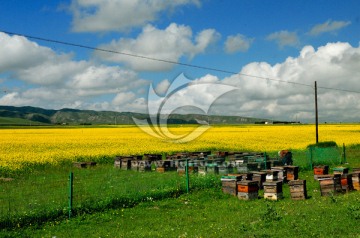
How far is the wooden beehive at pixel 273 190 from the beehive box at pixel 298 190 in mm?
518

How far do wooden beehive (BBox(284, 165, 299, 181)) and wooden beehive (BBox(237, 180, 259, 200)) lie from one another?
17.7 feet

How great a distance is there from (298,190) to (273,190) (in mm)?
987

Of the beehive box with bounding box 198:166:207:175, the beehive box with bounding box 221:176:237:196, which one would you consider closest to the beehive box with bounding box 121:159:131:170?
the beehive box with bounding box 198:166:207:175

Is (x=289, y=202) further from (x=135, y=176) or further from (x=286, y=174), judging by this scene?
(x=135, y=176)

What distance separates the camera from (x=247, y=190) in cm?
1505

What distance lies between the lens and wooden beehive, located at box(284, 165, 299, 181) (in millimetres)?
20047

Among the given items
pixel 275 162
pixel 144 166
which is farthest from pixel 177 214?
pixel 275 162

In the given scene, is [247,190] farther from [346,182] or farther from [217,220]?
[346,182]

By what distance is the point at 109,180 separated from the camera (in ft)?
68.8

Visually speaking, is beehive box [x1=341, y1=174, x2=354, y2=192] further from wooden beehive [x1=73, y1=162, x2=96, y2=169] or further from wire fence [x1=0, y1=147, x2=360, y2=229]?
wooden beehive [x1=73, y1=162, x2=96, y2=169]

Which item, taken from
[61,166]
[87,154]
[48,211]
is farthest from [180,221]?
[87,154]

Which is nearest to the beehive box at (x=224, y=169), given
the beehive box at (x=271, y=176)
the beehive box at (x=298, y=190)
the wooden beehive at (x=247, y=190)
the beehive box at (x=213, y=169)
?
the beehive box at (x=213, y=169)

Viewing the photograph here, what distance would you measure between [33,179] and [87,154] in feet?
31.8

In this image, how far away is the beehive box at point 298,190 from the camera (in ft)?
49.5
